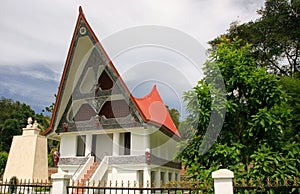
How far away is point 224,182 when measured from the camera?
182 inches

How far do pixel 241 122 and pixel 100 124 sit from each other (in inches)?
385

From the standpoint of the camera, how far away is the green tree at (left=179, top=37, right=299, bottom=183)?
664 cm

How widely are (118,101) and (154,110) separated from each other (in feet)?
12.6

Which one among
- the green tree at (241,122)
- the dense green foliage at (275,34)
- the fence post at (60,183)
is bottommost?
the fence post at (60,183)

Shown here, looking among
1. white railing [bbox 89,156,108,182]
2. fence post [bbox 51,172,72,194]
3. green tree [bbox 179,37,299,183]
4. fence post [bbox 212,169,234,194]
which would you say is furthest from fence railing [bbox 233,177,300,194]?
white railing [bbox 89,156,108,182]

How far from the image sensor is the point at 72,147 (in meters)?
16.6

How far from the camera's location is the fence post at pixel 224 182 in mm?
4586

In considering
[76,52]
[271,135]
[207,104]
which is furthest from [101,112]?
[271,135]

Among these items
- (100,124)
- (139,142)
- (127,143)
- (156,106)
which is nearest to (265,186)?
(139,142)

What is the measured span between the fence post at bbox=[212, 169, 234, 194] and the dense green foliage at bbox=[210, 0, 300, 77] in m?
16.1

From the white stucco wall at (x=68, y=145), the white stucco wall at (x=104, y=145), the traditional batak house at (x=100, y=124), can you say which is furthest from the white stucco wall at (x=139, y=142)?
the white stucco wall at (x=68, y=145)

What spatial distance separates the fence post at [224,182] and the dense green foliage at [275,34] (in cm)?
1614

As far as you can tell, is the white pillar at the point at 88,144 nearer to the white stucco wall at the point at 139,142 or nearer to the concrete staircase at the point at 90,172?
the concrete staircase at the point at 90,172

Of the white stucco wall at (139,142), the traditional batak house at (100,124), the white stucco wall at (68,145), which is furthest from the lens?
the white stucco wall at (68,145)
